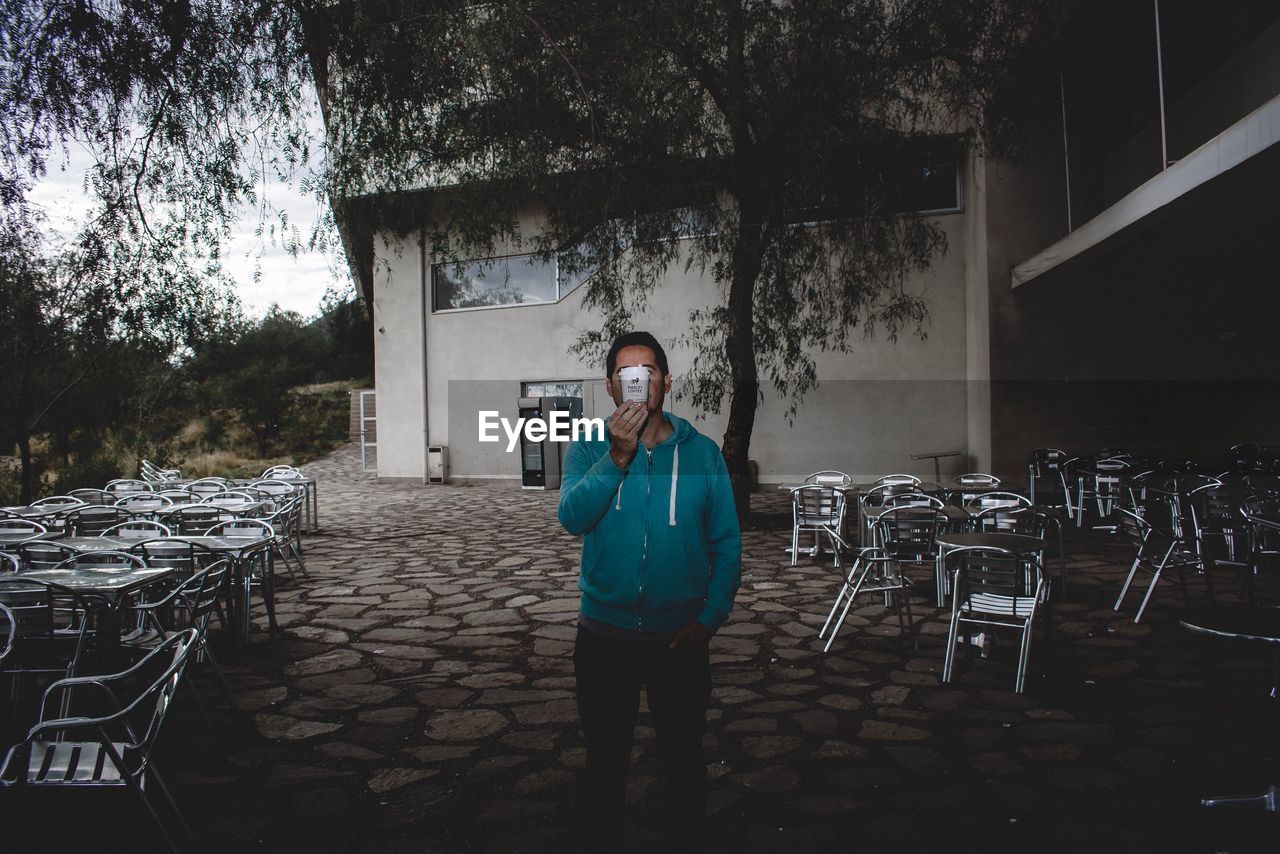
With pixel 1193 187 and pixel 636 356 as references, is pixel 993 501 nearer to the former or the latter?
pixel 1193 187

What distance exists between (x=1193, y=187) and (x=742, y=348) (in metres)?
4.80

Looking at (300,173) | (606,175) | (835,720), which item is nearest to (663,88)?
(606,175)

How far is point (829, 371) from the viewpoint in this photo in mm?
15500

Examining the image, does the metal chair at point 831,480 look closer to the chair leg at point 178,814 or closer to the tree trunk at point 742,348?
the tree trunk at point 742,348

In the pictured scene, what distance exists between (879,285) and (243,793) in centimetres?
915

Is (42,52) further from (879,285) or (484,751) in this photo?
(879,285)

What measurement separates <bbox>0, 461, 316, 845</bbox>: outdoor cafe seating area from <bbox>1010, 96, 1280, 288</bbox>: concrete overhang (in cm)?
737

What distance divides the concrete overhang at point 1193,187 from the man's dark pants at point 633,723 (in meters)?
6.23

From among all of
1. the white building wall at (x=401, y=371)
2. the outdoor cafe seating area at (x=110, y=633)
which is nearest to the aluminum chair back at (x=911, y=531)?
the outdoor cafe seating area at (x=110, y=633)

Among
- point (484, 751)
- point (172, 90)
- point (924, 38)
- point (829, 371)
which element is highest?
point (924, 38)

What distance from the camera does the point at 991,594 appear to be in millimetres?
4574

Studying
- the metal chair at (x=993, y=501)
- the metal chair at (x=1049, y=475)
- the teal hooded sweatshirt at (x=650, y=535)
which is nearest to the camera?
the teal hooded sweatshirt at (x=650, y=535)

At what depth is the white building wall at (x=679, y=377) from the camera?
48.9ft

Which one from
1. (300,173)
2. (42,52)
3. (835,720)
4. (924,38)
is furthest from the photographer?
(924,38)
